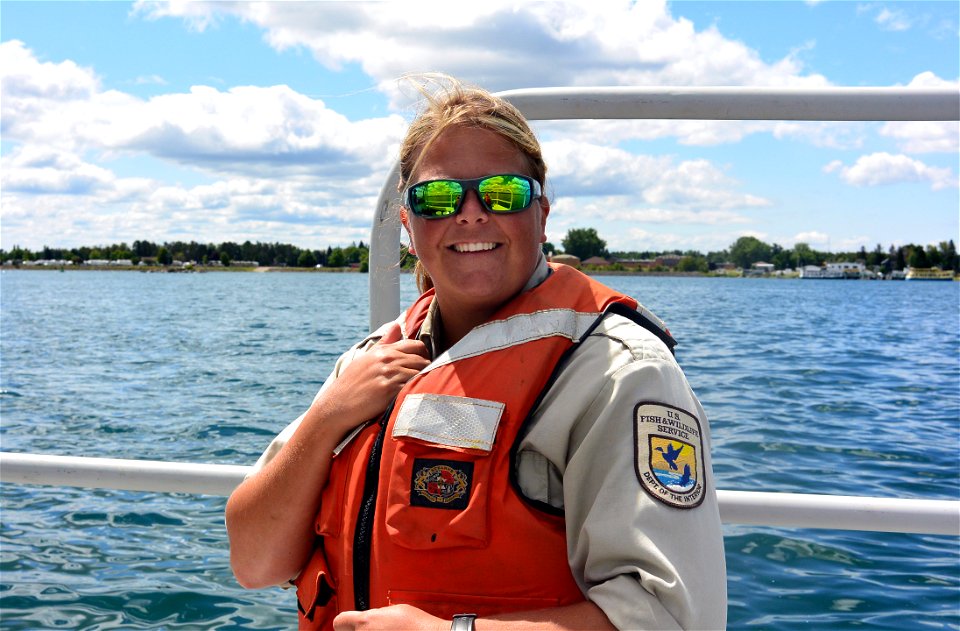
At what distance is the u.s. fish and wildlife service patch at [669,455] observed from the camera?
1.42 metres

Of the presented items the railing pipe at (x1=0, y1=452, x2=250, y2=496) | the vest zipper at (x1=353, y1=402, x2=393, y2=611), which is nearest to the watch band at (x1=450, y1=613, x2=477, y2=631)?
the vest zipper at (x1=353, y1=402, x2=393, y2=611)

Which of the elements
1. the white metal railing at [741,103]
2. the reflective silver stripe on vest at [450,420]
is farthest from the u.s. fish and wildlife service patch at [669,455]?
the white metal railing at [741,103]

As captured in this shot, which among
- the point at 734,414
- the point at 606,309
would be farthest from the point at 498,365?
the point at 734,414

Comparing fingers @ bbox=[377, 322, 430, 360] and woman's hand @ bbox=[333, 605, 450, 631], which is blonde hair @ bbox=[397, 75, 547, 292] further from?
woman's hand @ bbox=[333, 605, 450, 631]

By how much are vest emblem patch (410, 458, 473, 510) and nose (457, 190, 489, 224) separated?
1.67 feet

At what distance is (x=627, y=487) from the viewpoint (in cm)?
143

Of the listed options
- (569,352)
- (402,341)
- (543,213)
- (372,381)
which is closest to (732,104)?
(543,213)

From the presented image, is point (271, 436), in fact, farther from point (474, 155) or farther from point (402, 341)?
point (474, 155)

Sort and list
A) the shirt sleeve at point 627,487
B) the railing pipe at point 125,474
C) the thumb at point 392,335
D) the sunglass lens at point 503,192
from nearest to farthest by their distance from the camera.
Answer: the shirt sleeve at point 627,487, the sunglass lens at point 503,192, the thumb at point 392,335, the railing pipe at point 125,474

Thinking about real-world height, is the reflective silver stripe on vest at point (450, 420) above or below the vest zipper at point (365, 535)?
above

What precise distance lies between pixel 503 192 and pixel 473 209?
0.07m

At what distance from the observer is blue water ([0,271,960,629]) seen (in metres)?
5.82

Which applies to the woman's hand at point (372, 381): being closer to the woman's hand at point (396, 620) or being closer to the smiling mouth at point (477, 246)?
the smiling mouth at point (477, 246)

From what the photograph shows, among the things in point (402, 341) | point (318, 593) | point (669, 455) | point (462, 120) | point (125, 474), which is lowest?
point (318, 593)
